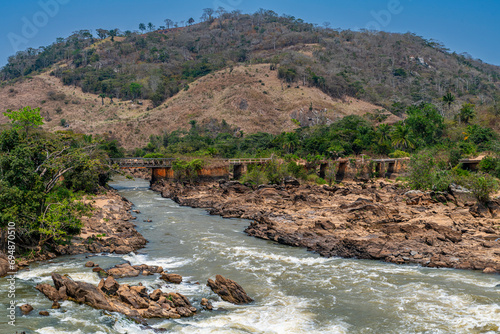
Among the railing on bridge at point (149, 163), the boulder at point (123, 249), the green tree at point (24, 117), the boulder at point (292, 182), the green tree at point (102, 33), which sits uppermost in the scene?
the green tree at point (102, 33)

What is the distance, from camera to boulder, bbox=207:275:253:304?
50.3 ft

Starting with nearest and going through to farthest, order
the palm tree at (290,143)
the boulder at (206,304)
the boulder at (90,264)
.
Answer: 1. the boulder at (206,304)
2. the boulder at (90,264)
3. the palm tree at (290,143)

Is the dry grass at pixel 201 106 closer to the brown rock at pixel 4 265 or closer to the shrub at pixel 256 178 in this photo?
the shrub at pixel 256 178

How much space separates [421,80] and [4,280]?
15394 centimetres

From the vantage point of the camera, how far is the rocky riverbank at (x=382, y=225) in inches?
825

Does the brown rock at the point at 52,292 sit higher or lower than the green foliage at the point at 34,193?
lower

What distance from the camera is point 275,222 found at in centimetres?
2936

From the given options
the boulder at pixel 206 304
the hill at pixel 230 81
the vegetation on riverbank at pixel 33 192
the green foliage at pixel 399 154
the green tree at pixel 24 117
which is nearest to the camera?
the boulder at pixel 206 304

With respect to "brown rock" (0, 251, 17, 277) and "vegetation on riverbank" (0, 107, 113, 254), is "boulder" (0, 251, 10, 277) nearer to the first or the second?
"brown rock" (0, 251, 17, 277)

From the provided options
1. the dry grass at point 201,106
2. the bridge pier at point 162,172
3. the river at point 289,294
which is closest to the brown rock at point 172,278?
the river at point 289,294

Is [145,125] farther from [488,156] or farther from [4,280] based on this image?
[4,280]

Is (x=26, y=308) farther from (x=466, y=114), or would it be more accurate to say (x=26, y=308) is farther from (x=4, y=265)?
(x=466, y=114)

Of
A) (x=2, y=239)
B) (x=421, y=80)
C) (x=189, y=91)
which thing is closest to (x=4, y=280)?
(x=2, y=239)

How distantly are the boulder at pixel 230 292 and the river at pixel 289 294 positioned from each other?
1.07ft
